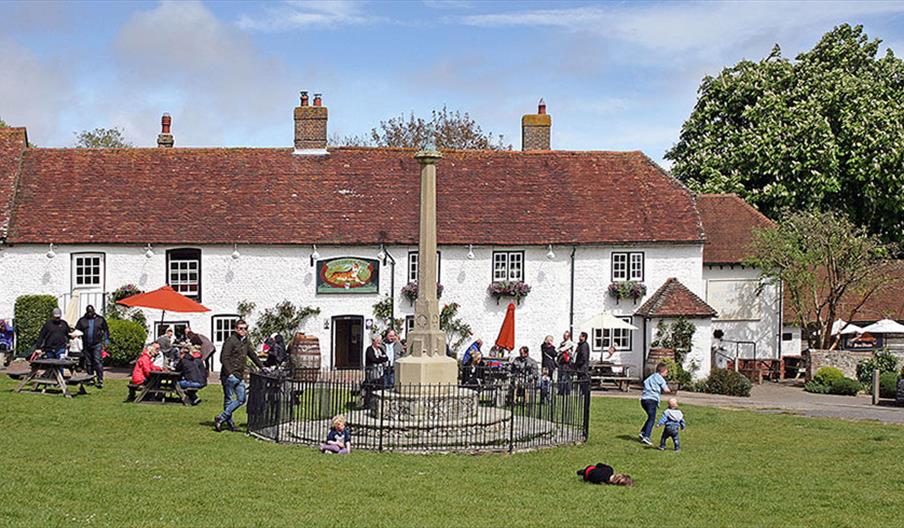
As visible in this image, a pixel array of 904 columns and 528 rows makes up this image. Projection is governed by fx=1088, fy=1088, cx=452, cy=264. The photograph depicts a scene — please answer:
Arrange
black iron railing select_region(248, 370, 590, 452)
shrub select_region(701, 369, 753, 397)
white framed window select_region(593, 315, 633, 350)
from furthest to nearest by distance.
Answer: white framed window select_region(593, 315, 633, 350) < shrub select_region(701, 369, 753, 397) < black iron railing select_region(248, 370, 590, 452)

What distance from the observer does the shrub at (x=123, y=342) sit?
31859mm

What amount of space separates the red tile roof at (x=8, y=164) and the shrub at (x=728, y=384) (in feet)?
73.8

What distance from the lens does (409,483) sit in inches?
605

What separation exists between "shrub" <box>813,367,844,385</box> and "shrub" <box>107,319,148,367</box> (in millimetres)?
21107

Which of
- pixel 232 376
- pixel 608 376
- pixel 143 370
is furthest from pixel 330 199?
pixel 232 376

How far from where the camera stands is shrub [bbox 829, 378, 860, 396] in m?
33.7

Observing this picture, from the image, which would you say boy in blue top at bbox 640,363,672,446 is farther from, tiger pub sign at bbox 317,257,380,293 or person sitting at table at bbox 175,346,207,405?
tiger pub sign at bbox 317,257,380,293

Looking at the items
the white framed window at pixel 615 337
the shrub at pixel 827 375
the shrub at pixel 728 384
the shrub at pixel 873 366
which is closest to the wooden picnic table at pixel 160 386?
the shrub at pixel 728 384

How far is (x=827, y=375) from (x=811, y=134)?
44.7 feet

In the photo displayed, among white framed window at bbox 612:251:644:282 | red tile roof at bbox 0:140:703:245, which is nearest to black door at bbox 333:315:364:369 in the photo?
red tile roof at bbox 0:140:703:245

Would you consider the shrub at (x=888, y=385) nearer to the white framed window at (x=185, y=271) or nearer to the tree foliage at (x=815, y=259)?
the tree foliage at (x=815, y=259)

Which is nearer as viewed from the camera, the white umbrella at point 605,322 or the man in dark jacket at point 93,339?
the man in dark jacket at point 93,339

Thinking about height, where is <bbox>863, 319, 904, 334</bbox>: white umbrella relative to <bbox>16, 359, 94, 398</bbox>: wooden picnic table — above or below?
above

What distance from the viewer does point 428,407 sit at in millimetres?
19578
